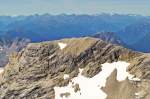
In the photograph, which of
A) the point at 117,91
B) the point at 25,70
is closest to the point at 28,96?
the point at 25,70

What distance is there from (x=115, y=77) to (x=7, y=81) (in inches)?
1784

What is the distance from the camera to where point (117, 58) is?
16825cm

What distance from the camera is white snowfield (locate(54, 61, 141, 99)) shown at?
155500 mm

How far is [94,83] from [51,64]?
2099 cm

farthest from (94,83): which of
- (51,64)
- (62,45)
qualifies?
(62,45)

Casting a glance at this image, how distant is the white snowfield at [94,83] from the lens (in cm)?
15550

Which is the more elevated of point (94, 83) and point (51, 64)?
point (51, 64)

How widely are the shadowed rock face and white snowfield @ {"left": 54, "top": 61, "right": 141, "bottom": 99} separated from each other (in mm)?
1993

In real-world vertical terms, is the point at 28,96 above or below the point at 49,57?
below

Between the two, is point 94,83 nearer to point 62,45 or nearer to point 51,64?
point 51,64

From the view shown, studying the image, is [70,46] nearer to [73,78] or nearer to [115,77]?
[73,78]

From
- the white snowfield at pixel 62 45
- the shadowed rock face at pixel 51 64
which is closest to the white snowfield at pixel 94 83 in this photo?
Answer: the shadowed rock face at pixel 51 64

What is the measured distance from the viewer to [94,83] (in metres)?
162

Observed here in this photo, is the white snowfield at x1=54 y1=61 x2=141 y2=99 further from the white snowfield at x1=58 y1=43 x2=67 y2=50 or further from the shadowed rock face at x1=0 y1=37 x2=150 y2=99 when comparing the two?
the white snowfield at x1=58 y1=43 x2=67 y2=50
